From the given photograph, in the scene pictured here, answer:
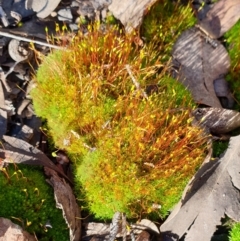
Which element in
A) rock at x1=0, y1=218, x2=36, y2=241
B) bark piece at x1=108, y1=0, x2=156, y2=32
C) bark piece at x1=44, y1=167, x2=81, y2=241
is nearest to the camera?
rock at x1=0, y1=218, x2=36, y2=241

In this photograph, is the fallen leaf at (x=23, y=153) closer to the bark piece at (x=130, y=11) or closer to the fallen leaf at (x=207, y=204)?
the fallen leaf at (x=207, y=204)

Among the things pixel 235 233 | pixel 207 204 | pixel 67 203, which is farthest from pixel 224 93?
pixel 67 203

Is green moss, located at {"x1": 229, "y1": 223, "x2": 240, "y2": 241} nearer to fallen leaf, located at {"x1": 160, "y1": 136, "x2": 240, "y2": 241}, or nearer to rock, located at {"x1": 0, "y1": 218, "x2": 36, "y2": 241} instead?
fallen leaf, located at {"x1": 160, "y1": 136, "x2": 240, "y2": 241}

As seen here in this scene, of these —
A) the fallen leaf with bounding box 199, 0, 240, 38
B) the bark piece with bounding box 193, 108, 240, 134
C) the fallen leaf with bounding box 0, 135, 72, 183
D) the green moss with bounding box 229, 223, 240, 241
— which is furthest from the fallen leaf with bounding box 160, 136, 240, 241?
the fallen leaf with bounding box 199, 0, 240, 38

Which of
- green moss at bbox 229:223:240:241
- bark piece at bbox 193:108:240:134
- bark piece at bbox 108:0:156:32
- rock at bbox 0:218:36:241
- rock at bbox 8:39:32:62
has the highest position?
bark piece at bbox 108:0:156:32

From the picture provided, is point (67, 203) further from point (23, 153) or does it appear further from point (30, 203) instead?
point (23, 153)

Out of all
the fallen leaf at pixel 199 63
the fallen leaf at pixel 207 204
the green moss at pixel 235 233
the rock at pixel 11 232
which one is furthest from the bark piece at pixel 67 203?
the fallen leaf at pixel 199 63
